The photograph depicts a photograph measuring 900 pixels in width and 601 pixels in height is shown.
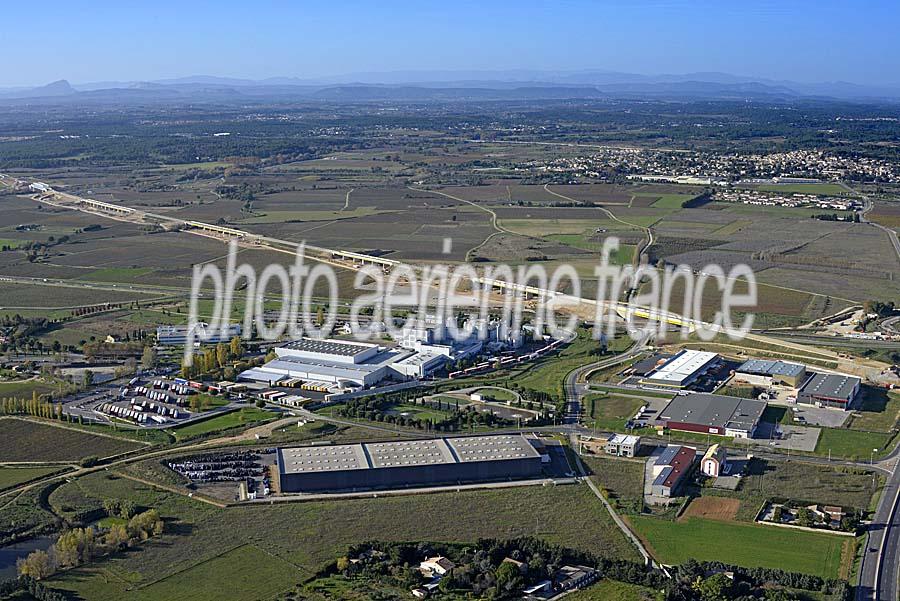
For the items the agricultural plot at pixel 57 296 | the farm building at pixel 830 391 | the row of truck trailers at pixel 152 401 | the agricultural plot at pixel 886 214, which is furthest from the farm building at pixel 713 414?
the agricultural plot at pixel 886 214

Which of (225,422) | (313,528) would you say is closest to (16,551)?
→ (313,528)

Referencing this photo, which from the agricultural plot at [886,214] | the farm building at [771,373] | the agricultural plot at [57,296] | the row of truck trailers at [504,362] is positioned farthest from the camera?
the agricultural plot at [886,214]

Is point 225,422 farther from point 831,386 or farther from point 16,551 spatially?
point 831,386

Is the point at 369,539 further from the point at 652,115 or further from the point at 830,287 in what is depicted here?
the point at 652,115

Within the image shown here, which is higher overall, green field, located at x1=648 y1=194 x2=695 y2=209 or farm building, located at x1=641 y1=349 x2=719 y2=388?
green field, located at x1=648 y1=194 x2=695 y2=209

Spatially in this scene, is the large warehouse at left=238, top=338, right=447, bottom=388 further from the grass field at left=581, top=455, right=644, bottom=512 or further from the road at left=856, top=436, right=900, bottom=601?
the road at left=856, top=436, right=900, bottom=601

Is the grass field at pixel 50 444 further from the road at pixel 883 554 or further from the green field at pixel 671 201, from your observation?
the green field at pixel 671 201

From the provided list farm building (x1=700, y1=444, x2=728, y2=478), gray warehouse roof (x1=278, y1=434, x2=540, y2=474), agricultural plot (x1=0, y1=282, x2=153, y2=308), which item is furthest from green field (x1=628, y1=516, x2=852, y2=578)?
agricultural plot (x1=0, y1=282, x2=153, y2=308)

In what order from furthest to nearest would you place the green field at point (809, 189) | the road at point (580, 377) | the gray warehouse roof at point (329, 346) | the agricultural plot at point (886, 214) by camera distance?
1. the green field at point (809, 189)
2. the agricultural plot at point (886, 214)
3. the gray warehouse roof at point (329, 346)
4. the road at point (580, 377)
